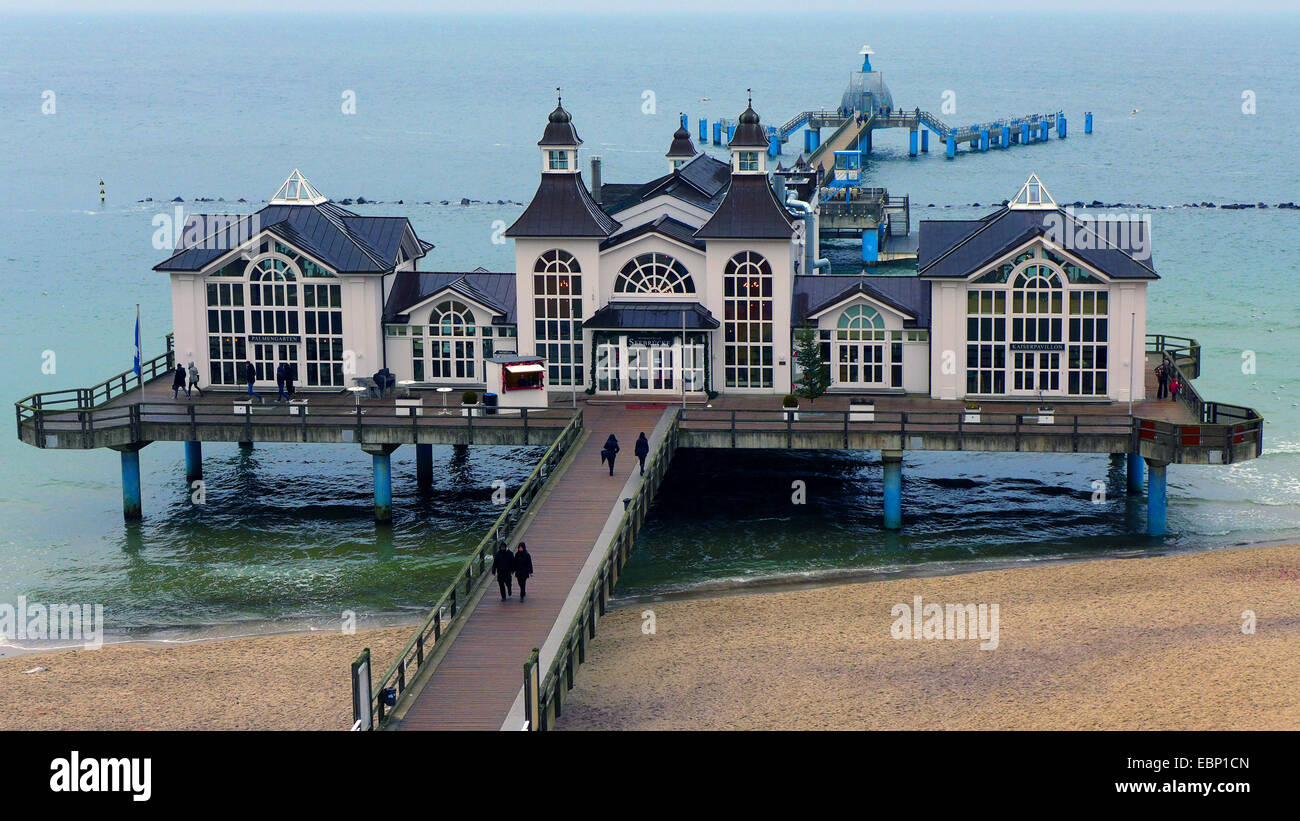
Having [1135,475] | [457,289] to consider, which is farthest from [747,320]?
[1135,475]

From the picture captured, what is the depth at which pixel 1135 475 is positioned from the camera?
5250 centimetres

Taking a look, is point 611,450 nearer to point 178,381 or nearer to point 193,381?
point 178,381

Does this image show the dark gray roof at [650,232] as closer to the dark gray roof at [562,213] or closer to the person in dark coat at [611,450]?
the dark gray roof at [562,213]

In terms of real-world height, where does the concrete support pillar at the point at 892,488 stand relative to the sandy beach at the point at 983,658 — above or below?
above

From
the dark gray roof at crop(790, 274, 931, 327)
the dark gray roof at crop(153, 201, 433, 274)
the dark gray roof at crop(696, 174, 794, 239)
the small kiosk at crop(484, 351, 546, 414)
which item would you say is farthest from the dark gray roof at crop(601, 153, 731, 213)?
the small kiosk at crop(484, 351, 546, 414)

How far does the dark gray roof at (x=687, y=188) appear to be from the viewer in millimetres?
56531

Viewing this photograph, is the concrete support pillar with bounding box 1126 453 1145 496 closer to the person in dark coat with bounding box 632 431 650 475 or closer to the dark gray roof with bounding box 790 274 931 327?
the dark gray roof with bounding box 790 274 931 327

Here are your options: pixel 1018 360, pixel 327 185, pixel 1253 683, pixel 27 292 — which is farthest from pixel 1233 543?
pixel 327 185

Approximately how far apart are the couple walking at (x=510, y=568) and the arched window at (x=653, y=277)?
18092 mm

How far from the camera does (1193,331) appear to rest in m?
81.4

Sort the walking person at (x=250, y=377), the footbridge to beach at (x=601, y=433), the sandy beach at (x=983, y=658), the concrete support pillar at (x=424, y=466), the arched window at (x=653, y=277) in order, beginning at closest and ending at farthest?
the sandy beach at (x=983, y=658) < the footbridge to beach at (x=601, y=433) < the walking person at (x=250, y=377) < the arched window at (x=653, y=277) < the concrete support pillar at (x=424, y=466)

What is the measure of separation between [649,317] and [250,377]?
11460mm

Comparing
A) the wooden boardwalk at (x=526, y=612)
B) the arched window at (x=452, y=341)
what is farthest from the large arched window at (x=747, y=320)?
the arched window at (x=452, y=341)

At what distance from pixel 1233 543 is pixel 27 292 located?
223ft
